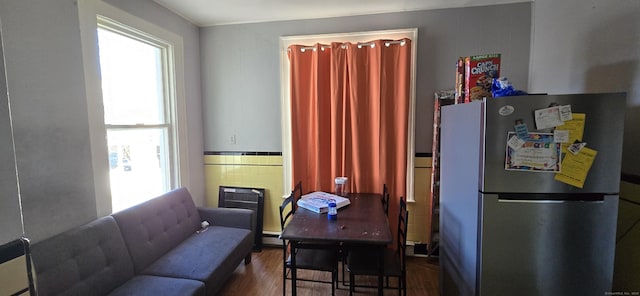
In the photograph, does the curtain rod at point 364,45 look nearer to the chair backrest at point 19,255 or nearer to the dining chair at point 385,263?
the dining chair at point 385,263

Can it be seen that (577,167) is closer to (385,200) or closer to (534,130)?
(534,130)

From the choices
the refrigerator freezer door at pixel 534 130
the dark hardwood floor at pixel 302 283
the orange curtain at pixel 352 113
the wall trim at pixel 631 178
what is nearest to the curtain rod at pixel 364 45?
the orange curtain at pixel 352 113

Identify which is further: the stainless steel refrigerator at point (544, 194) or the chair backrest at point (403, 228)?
the chair backrest at point (403, 228)

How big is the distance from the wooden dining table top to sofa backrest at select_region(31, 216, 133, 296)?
1.12 meters

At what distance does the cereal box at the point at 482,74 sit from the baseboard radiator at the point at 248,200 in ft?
7.65

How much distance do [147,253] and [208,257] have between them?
0.44 meters

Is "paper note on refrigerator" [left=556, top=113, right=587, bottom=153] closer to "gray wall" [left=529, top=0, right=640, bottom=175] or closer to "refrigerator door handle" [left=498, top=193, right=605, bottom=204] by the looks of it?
"refrigerator door handle" [left=498, top=193, right=605, bottom=204]

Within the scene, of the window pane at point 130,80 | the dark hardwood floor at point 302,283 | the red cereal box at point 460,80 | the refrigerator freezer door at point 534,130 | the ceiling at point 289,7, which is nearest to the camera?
the refrigerator freezer door at point 534,130

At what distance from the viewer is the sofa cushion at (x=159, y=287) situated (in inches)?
68.3

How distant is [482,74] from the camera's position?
1750 mm

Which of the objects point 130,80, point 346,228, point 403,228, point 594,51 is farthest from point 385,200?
point 130,80

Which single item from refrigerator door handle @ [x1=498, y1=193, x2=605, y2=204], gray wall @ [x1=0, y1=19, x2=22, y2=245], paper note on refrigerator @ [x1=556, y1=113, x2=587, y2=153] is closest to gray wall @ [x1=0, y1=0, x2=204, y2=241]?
gray wall @ [x1=0, y1=19, x2=22, y2=245]

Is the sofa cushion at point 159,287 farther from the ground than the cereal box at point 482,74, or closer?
closer

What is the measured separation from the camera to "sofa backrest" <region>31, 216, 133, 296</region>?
59.2 inches
